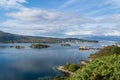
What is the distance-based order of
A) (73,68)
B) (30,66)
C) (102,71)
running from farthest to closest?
(30,66) < (73,68) < (102,71)

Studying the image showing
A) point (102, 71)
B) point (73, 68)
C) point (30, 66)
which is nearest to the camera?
point (102, 71)

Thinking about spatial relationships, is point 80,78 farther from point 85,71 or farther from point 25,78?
point 25,78

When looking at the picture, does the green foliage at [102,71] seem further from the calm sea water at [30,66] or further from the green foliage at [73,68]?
the green foliage at [73,68]

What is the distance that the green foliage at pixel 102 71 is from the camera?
20.3 m

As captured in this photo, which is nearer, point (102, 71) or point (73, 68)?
point (102, 71)

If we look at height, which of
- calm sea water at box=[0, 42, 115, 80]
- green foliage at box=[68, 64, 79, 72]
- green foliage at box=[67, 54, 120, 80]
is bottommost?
calm sea water at box=[0, 42, 115, 80]

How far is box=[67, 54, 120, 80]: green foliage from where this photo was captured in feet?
66.6

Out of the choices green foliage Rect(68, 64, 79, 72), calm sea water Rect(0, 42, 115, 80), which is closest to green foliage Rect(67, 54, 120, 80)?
calm sea water Rect(0, 42, 115, 80)

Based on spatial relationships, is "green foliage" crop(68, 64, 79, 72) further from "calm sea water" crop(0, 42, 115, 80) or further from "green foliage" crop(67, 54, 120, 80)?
"green foliage" crop(67, 54, 120, 80)

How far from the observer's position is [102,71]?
20.7m

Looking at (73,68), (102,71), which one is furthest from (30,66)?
(102,71)

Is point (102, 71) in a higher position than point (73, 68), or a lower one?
higher

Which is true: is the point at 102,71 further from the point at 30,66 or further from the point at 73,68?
the point at 30,66

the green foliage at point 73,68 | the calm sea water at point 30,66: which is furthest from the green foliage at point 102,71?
the green foliage at point 73,68
